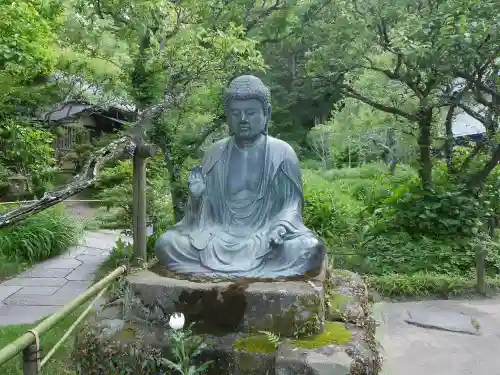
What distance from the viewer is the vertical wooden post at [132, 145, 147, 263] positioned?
5.93 meters

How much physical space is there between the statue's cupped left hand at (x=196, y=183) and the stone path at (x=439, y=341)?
2.01 metres

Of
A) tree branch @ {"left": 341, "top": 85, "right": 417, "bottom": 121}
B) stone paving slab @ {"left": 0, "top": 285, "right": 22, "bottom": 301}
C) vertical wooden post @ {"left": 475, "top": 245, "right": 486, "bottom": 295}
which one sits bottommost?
stone paving slab @ {"left": 0, "top": 285, "right": 22, "bottom": 301}

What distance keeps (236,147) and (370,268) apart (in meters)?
3.34

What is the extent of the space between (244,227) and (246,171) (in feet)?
1.61

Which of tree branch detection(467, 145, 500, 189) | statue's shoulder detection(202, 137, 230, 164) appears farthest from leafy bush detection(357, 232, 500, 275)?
statue's shoulder detection(202, 137, 230, 164)

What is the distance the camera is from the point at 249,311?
3344mm

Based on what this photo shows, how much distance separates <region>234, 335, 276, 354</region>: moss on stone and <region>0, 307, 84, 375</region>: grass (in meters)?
1.26

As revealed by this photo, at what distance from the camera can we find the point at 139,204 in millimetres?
6066

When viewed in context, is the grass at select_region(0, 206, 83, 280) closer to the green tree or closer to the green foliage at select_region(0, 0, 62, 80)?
the green foliage at select_region(0, 0, 62, 80)

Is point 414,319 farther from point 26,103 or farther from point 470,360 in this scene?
point 26,103

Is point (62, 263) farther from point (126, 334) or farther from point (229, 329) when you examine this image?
point (229, 329)

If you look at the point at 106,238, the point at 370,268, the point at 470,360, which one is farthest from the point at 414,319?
the point at 106,238

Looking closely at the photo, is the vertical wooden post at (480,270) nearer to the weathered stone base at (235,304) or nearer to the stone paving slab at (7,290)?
the weathered stone base at (235,304)

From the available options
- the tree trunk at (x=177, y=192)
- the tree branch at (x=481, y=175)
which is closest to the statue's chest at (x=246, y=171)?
the tree trunk at (x=177, y=192)
